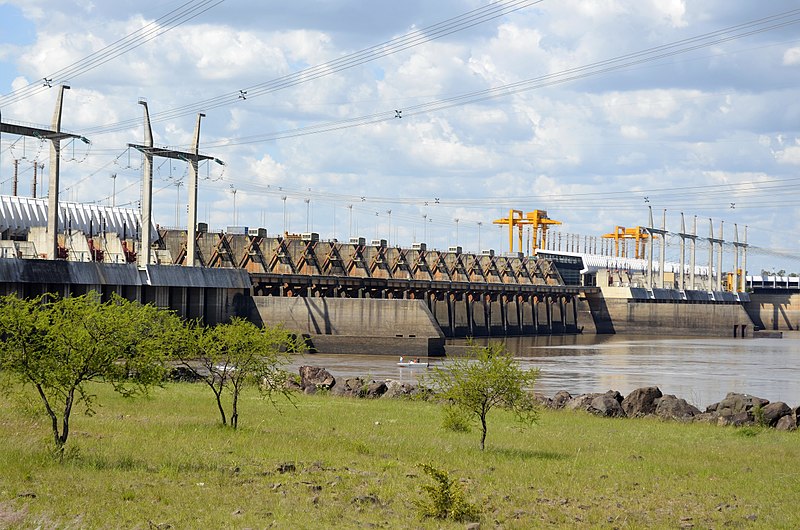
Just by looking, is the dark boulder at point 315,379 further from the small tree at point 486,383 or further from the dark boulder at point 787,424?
the small tree at point 486,383

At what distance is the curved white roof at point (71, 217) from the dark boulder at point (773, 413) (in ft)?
207

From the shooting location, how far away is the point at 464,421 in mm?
26859

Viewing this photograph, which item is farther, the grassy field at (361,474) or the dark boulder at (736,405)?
the dark boulder at (736,405)

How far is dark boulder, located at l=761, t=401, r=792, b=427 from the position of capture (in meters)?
31.8

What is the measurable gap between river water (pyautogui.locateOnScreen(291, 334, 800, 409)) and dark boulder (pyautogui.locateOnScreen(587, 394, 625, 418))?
8109 millimetres

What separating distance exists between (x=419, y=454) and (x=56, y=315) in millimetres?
8091

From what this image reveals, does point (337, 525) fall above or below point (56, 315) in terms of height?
below

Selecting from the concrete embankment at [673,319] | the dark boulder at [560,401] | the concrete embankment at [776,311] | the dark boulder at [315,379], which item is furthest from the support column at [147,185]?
the concrete embankment at [776,311]

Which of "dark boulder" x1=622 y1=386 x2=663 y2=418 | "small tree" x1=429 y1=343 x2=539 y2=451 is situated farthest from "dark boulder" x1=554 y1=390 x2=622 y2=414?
"small tree" x1=429 y1=343 x2=539 y2=451

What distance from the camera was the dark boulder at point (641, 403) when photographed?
3522 cm

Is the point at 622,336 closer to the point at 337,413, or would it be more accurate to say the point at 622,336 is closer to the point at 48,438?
the point at 337,413

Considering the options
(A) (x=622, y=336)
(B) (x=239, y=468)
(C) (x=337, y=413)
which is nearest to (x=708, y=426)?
(C) (x=337, y=413)

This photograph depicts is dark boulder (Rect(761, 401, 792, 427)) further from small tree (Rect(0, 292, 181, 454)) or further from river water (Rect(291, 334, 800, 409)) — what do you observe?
small tree (Rect(0, 292, 181, 454))

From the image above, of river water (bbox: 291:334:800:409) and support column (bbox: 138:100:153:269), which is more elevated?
support column (bbox: 138:100:153:269)
